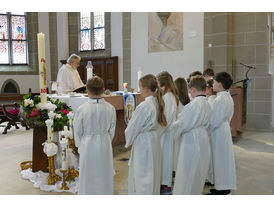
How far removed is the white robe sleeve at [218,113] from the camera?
3.38m

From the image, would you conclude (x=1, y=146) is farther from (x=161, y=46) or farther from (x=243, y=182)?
(x=161, y=46)

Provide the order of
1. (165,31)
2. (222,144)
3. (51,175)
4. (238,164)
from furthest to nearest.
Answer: (165,31) → (238,164) → (51,175) → (222,144)

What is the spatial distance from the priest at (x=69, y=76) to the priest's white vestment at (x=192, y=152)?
10.6 feet

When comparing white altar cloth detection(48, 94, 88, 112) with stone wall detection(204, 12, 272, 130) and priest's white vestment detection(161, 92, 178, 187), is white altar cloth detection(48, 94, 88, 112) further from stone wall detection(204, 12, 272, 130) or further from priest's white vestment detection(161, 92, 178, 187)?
stone wall detection(204, 12, 272, 130)

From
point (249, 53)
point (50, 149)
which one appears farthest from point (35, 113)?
point (249, 53)

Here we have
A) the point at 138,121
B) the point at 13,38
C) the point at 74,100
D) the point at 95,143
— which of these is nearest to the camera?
the point at 138,121

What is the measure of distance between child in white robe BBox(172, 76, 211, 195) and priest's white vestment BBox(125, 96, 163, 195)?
0.27 metres

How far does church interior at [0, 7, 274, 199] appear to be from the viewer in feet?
14.5

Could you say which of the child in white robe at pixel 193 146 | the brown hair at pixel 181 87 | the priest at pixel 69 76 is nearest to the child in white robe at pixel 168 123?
the brown hair at pixel 181 87

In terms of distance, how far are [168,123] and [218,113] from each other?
59 centimetres

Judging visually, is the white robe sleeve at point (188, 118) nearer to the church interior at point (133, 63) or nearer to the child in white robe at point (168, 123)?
the child in white robe at point (168, 123)

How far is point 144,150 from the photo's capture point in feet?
9.73

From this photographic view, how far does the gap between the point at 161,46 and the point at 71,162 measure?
659 cm

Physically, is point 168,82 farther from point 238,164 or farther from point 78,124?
point 238,164
